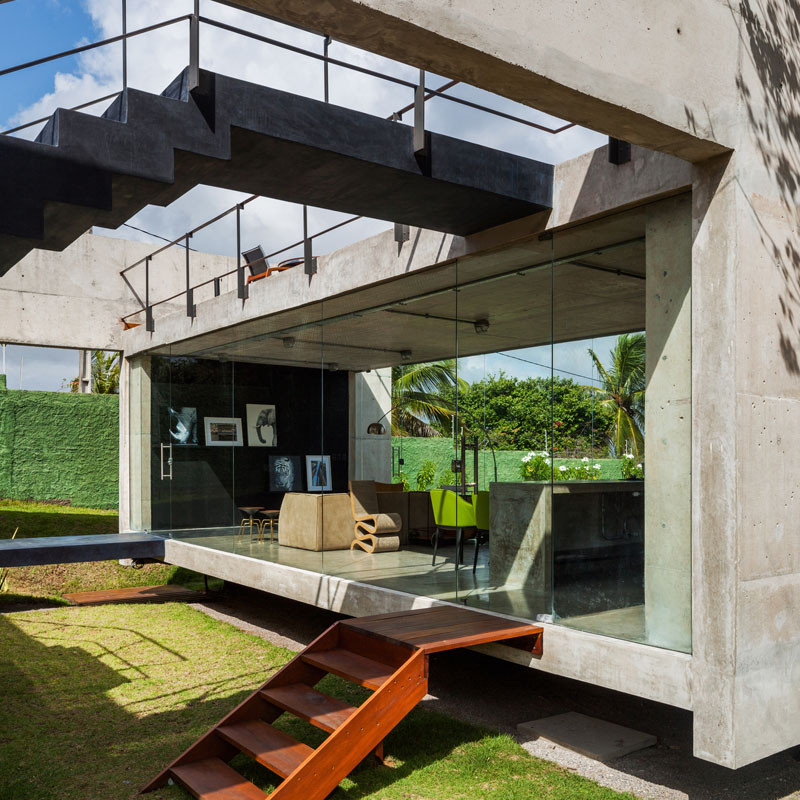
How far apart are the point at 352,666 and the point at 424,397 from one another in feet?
7.75

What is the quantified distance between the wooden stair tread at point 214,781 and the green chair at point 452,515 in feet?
7.65

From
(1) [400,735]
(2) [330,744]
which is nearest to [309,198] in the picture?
(2) [330,744]

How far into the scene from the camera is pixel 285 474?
895 cm

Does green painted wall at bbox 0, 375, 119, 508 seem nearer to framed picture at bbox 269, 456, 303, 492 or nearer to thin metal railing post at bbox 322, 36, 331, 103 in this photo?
framed picture at bbox 269, 456, 303, 492

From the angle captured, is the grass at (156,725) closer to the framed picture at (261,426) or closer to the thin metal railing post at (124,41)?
the framed picture at (261,426)

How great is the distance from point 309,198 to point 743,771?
450 cm

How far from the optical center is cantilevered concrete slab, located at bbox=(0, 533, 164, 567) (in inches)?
365

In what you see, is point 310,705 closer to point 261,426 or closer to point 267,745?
point 267,745

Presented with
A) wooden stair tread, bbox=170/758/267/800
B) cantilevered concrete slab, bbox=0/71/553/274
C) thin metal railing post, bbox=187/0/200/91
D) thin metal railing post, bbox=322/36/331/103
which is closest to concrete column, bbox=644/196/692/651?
cantilevered concrete slab, bbox=0/71/553/274

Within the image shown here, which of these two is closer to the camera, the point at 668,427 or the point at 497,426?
the point at 668,427

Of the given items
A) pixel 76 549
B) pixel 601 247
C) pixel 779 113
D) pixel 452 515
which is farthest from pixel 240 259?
pixel 779 113

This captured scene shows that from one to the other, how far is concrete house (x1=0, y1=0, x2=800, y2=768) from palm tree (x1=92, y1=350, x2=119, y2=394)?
622 inches

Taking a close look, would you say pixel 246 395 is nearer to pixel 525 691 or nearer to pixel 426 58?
pixel 525 691

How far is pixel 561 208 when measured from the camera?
5.41 meters
